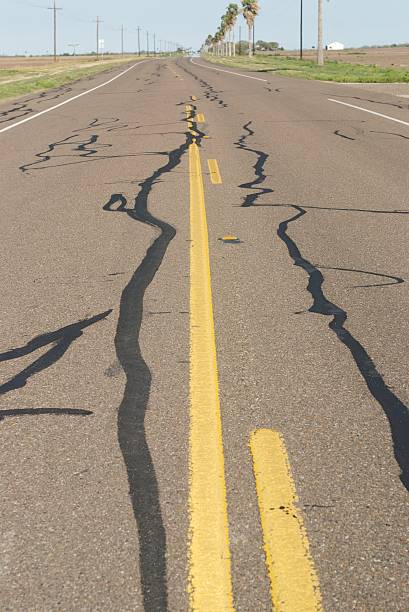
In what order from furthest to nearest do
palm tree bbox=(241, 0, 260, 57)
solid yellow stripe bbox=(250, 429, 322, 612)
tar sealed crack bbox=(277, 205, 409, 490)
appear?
palm tree bbox=(241, 0, 260, 57) < tar sealed crack bbox=(277, 205, 409, 490) < solid yellow stripe bbox=(250, 429, 322, 612)

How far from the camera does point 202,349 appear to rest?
4688 mm

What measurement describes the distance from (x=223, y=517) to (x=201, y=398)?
1111 millimetres

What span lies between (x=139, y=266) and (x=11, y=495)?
3698 millimetres

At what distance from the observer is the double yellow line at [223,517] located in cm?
251

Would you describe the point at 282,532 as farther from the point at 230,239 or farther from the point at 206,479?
the point at 230,239

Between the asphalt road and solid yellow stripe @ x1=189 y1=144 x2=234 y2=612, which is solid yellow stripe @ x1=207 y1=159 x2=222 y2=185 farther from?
solid yellow stripe @ x1=189 y1=144 x2=234 y2=612

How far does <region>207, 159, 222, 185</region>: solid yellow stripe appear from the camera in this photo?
36.5ft

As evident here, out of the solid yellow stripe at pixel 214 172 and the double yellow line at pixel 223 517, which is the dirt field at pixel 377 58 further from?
the double yellow line at pixel 223 517

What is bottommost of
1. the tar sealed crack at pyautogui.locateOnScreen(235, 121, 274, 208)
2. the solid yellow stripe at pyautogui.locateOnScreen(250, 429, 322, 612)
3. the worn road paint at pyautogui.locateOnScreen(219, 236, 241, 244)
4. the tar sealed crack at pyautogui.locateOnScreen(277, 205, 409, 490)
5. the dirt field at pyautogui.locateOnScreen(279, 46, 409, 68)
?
the solid yellow stripe at pyautogui.locateOnScreen(250, 429, 322, 612)

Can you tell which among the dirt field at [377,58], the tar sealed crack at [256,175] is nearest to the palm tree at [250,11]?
the dirt field at [377,58]

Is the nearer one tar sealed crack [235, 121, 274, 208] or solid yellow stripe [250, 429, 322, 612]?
solid yellow stripe [250, 429, 322, 612]

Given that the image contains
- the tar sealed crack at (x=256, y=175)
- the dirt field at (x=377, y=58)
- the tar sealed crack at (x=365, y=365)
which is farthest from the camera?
the dirt field at (x=377, y=58)

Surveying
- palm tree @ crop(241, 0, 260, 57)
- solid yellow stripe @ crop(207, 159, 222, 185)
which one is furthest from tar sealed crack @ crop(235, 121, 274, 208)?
palm tree @ crop(241, 0, 260, 57)

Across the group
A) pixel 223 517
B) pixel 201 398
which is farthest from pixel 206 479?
pixel 201 398
